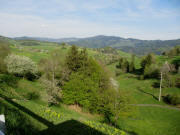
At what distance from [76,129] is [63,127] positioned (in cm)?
79

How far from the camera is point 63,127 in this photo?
7719 millimetres

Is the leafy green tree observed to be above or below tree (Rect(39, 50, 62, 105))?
above

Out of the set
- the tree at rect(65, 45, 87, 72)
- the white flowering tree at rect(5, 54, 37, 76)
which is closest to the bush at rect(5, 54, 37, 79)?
the white flowering tree at rect(5, 54, 37, 76)

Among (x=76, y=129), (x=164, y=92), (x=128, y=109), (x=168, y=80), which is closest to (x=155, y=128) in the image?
(x=128, y=109)

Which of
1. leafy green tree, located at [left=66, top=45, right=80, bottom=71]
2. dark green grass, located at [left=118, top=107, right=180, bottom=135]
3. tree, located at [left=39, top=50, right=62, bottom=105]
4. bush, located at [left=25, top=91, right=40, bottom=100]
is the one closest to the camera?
bush, located at [left=25, top=91, right=40, bottom=100]

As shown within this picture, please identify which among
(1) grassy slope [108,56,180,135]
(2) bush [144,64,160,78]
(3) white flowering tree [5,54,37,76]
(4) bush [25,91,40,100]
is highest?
(3) white flowering tree [5,54,37,76]

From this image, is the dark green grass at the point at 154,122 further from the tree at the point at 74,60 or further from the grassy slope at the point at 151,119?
the tree at the point at 74,60

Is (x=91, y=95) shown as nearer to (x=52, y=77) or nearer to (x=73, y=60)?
(x=73, y=60)

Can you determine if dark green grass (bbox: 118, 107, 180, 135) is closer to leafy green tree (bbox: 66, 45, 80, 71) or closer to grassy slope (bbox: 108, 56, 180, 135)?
grassy slope (bbox: 108, 56, 180, 135)

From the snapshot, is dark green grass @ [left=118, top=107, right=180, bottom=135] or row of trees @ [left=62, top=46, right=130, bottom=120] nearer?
row of trees @ [left=62, top=46, right=130, bottom=120]

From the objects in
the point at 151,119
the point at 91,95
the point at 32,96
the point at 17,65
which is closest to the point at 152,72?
the point at 151,119

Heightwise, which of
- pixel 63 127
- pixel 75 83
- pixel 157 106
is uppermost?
pixel 63 127

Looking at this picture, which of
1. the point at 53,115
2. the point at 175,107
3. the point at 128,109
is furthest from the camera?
A: the point at 175,107

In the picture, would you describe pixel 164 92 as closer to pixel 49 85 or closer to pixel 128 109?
pixel 128 109
